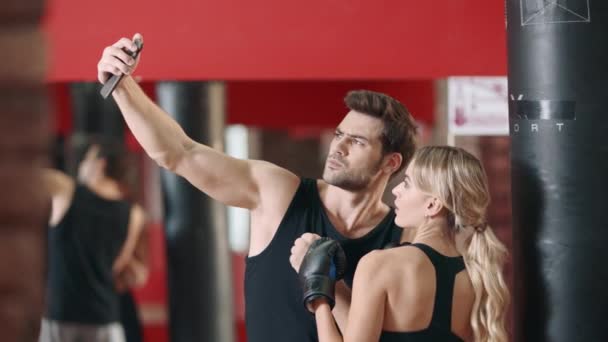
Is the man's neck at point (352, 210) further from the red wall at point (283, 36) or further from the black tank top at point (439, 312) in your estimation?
the red wall at point (283, 36)

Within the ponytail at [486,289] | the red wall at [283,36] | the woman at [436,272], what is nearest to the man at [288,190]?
the woman at [436,272]

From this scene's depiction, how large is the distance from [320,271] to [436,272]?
29 centimetres

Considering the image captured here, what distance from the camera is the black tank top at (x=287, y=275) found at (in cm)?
276

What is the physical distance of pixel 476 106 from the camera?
4.98 metres

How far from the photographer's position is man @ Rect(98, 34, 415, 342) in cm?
276

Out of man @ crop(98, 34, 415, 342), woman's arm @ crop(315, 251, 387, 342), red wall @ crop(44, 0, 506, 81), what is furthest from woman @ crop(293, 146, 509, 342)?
red wall @ crop(44, 0, 506, 81)

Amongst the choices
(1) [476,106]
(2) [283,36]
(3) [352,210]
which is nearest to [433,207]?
(3) [352,210]

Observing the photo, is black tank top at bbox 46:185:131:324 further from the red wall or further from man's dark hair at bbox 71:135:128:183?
the red wall

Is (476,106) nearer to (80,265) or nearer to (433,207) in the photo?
(80,265)

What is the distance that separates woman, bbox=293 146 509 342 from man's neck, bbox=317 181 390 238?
0.37 m

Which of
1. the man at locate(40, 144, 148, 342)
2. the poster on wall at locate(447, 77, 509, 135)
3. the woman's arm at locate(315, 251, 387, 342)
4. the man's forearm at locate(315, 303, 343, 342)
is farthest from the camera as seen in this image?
the man at locate(40, 144, 148, 342)

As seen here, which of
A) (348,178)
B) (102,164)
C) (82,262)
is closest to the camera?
(348,178)

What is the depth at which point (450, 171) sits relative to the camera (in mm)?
2449

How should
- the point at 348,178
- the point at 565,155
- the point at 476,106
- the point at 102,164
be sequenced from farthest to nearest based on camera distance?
1. the point at 102,164
2. the point at 476,106
3. the point at 348,178
4. the point at 565,155
